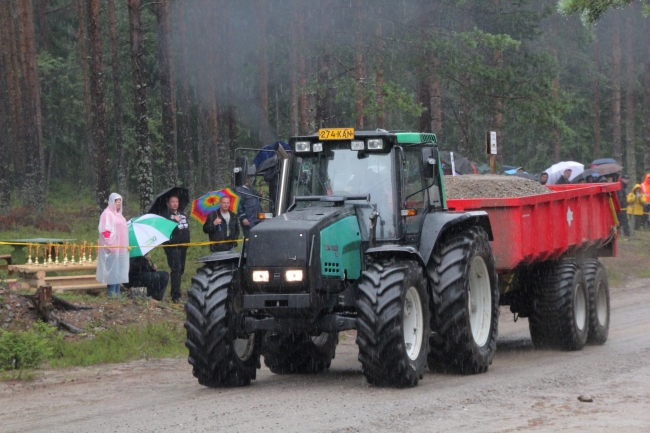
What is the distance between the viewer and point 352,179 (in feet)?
33.1

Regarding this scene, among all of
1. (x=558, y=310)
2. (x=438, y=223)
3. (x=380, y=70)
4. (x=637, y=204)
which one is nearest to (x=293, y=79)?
(x=380, y=70)

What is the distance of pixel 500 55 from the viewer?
29.1 metres

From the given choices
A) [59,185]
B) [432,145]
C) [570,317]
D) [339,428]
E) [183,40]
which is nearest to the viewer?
[339,428]

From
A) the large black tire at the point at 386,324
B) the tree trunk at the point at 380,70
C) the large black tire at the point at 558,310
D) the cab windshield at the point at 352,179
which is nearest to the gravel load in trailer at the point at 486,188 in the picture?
the large black tire at the point at 558,310

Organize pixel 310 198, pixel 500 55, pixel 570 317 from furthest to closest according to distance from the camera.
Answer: pixel 500 55, pixel 570 317, pixel 310 198

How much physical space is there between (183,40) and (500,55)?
1318 cm

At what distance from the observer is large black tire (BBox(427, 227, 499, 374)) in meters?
9.86

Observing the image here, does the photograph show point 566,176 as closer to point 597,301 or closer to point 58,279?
point 597,301

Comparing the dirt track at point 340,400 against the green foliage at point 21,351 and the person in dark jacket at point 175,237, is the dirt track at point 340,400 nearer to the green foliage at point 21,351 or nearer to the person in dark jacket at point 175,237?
the green foliage at point 21,351

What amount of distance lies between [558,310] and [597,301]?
1.35 metres

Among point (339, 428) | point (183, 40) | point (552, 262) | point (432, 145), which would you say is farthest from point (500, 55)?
point (339, 428)

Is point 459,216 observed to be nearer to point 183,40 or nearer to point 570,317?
point 570,317

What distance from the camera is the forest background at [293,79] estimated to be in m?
24.0

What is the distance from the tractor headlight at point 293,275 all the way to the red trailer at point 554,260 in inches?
133
